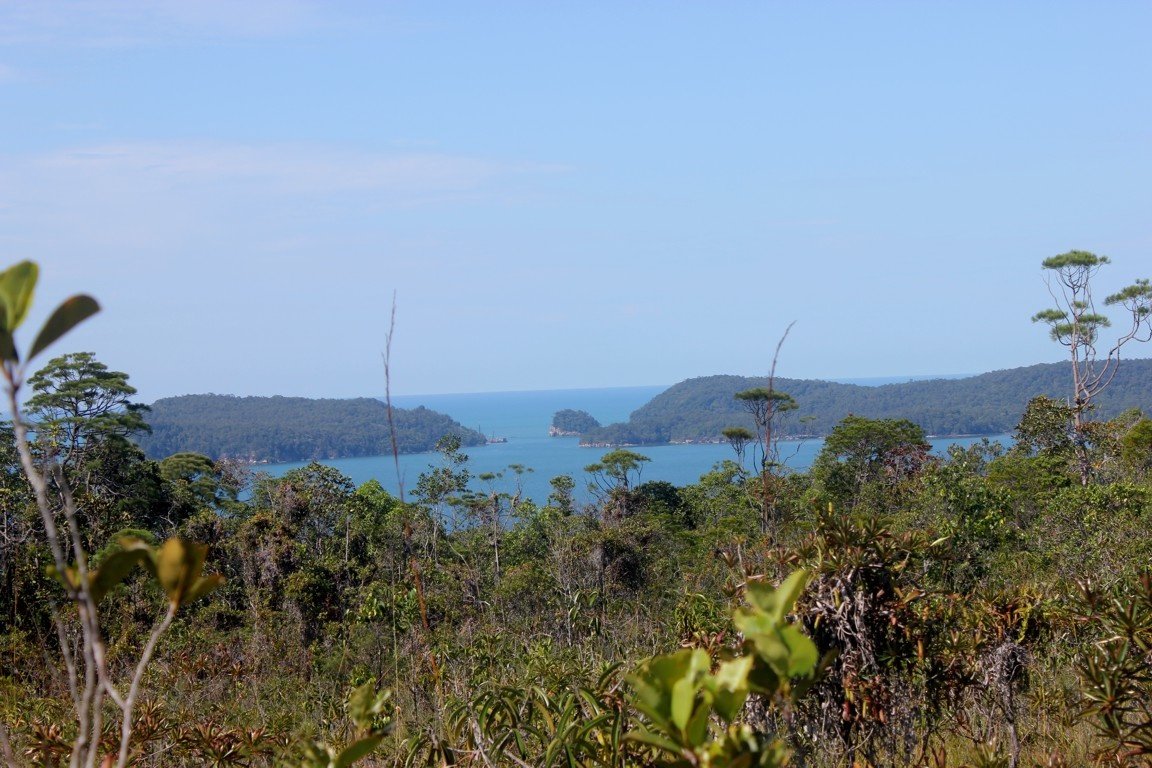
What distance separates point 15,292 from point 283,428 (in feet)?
313

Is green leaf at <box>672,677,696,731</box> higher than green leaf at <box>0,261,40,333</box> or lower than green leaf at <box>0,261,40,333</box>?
lower

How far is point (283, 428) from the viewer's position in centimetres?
9219

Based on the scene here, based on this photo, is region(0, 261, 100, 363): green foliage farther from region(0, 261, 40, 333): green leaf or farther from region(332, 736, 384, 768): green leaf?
region(332, 736, 384, 768): green leaf

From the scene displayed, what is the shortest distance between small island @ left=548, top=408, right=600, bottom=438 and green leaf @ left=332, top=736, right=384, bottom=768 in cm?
12466

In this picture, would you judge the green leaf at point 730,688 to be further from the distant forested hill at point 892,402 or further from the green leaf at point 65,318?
the distant forested hill at point 892,402

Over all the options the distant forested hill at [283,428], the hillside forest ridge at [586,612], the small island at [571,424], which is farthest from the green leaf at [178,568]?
the small island at [571,424]

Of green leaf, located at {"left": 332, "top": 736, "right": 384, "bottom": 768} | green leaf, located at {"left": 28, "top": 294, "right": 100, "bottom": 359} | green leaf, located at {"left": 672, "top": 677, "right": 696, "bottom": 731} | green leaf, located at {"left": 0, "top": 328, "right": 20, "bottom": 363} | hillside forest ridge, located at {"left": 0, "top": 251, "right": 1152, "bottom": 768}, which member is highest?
green leaf, located at {"left": 28, "top": 294, "right": 100, "bottom": 359}

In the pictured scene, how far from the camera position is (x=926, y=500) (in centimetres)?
1184

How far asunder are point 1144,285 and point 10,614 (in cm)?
2924

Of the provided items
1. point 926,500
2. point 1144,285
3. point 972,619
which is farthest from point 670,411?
point 972,619

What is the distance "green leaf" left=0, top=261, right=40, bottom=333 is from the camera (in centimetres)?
65

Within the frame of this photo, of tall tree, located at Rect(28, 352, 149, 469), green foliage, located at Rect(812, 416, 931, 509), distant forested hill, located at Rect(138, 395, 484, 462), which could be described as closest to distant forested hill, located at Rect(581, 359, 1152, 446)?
distant forested hill, located at Rect(138, 395, 484, 462)

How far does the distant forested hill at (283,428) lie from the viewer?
81.6m

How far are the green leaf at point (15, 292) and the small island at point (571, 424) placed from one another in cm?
12480
